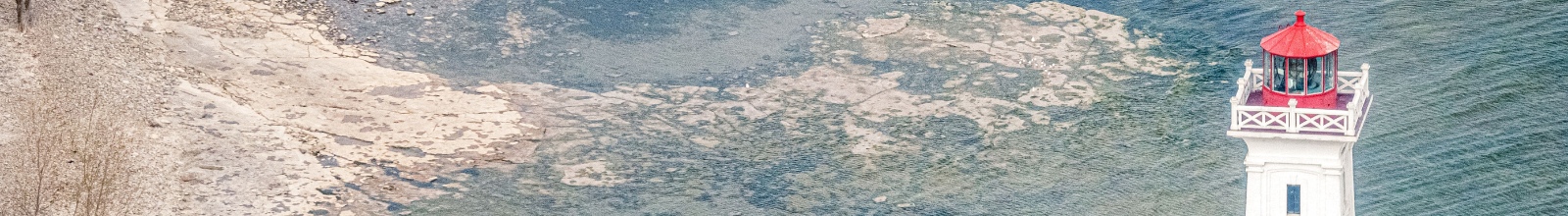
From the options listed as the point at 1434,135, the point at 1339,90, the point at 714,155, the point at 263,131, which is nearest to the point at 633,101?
the point at 714,155

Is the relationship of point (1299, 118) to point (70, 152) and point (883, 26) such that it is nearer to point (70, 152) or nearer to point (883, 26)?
point (70, 152)

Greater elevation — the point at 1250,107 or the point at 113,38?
the point at 1250,107

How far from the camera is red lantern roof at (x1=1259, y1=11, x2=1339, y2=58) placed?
14.6m

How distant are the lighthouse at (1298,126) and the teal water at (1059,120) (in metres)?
5.06

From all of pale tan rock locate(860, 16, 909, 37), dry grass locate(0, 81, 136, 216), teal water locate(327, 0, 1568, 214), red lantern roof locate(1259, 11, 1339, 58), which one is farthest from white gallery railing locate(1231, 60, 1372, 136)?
pale tan rock locate(860, 16, 909, 37)

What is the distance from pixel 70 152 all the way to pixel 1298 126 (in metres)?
11.6

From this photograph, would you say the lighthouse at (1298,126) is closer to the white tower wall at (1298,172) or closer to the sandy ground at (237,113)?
the white tower wall at (1298,172)

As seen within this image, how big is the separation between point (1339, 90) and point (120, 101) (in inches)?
496

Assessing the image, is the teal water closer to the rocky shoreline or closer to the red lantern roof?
the rocky shoreline

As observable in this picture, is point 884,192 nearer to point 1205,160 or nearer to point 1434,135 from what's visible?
point 1205,160

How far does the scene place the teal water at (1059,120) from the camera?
20750 mm

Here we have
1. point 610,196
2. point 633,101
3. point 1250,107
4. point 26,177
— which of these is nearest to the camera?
point 1250,107

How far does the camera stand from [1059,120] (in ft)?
76.9

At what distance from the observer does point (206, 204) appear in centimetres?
1989
